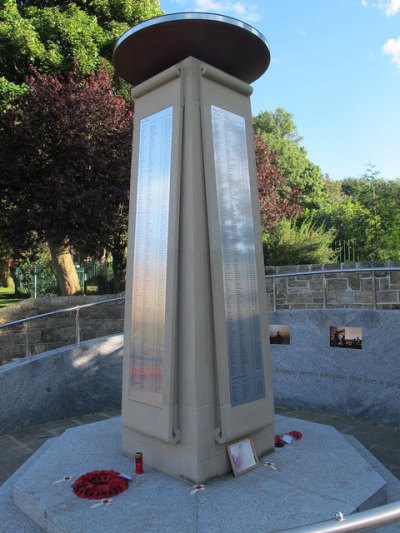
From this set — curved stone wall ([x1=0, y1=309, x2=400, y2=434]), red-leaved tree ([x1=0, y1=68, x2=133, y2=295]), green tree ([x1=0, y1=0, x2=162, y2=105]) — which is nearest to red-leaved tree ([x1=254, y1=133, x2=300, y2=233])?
red-leaved tree ([x1=0, y1=68, x2=133, y2=295])

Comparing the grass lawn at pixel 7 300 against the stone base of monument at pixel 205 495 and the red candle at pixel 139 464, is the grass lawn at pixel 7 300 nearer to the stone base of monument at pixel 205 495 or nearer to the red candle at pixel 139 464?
the stone base of monument at pixel 205 495

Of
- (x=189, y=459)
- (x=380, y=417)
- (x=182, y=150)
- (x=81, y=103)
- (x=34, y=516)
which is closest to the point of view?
(x=34, y=516)

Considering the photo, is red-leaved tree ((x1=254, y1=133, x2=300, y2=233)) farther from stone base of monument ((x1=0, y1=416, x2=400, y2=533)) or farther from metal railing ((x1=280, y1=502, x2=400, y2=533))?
metal railing ((x1=280, y1=502, x2=400, y2=533))

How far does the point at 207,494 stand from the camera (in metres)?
3.37

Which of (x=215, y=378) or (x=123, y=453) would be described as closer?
(x=215, y=378)

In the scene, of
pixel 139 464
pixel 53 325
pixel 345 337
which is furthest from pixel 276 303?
pixel 139 464

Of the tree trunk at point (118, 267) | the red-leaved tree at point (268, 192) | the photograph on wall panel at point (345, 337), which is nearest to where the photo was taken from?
the photograph on wall panel at point (345, 337)

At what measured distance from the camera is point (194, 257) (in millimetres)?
3732

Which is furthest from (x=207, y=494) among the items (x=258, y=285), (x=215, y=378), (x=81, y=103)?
(x=81, y=103)

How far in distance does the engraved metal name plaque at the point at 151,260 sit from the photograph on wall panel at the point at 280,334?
338 cm

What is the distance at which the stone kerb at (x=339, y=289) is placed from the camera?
7012 mm

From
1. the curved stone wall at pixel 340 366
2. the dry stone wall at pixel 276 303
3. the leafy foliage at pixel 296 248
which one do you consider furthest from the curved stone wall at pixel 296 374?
the leafy foliage at pixel 296 248

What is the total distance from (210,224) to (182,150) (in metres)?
0.66

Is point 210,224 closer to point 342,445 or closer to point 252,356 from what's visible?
point 252,356
